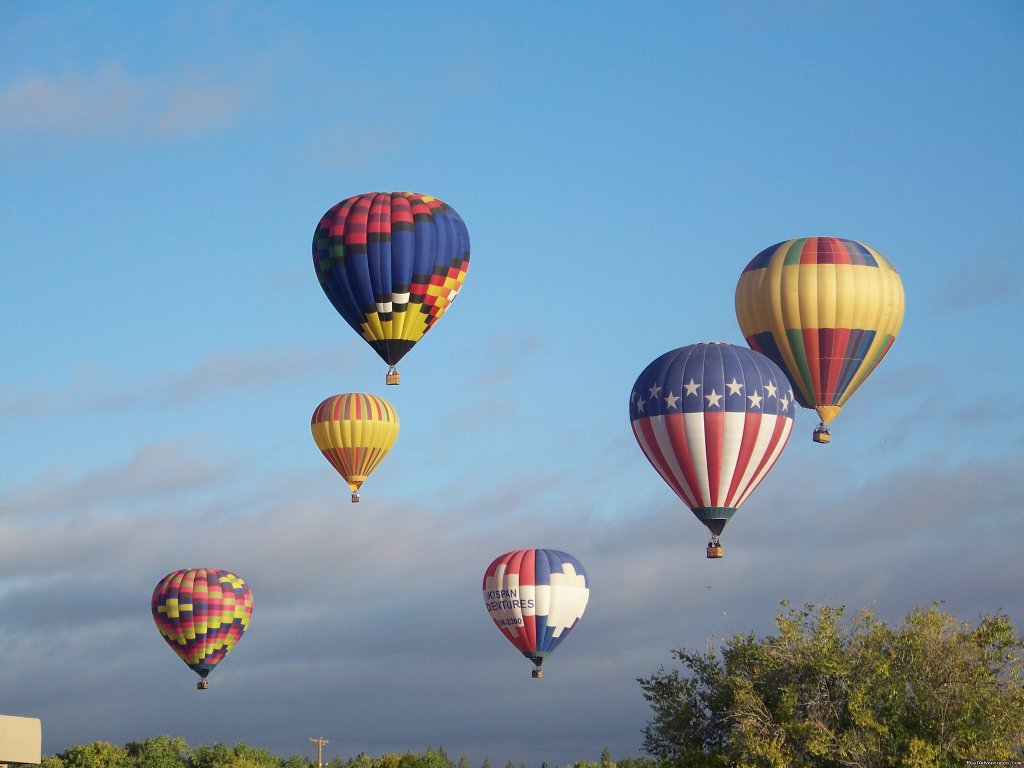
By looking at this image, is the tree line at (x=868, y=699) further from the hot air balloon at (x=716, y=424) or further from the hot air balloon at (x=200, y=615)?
the hot air balloon at (x=200, y=615)

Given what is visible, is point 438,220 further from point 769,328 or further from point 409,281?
point 769,328

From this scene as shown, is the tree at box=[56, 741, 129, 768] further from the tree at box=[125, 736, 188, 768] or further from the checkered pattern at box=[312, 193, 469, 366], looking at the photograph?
the checkered pattern at box=[312, 193, 469, 366]

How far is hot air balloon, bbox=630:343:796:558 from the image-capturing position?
66375 millimetres

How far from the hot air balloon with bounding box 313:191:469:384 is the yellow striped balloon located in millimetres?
18675

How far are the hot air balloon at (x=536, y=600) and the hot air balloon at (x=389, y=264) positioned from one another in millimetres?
18470

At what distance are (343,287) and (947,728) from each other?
1245 inches

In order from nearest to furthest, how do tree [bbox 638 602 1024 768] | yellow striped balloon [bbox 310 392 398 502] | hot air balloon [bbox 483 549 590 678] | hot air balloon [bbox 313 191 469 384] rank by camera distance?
tree [bbox 638 602 1024 768], hot air balloon [bbox 313 191 469 384], hot air balloon [bbox 483 549 590 678], yellow striped balloon [bbox 310 392 398 502]

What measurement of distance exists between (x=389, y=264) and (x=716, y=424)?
52.5 feet

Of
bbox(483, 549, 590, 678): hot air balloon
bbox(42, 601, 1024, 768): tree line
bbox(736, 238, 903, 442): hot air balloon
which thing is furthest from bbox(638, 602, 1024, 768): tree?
bbox(483, 549, 590, 678): hot air balloon

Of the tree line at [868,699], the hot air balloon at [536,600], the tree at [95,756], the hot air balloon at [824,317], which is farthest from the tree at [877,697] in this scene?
the tree at [95,756]

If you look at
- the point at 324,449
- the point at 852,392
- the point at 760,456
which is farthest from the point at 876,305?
the point at 324,449

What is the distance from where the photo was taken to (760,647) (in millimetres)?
59000

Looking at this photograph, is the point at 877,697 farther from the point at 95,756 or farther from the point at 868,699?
the point at 95,756

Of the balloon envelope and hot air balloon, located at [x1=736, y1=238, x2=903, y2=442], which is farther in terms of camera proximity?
hot air balloon, located at [x1=736, y1=238, x2=903, y2=442]
